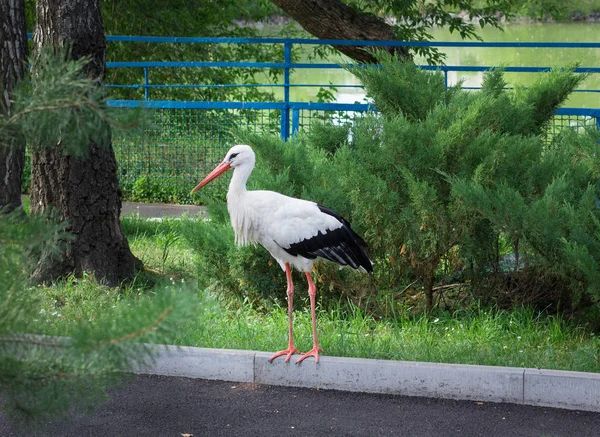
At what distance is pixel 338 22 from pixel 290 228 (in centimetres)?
753

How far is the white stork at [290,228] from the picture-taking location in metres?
5.68

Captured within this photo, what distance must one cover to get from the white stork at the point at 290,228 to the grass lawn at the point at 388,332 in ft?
1.26

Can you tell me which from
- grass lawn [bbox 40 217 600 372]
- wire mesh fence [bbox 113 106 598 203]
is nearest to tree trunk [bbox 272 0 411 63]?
wire mesh fence [bbox 113 106 598 203]

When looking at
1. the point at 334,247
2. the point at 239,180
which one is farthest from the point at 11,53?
the point at 334,247

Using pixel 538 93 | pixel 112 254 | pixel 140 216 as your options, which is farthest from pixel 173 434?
pixel 140 216

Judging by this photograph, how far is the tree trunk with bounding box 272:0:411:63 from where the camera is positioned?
489 inches

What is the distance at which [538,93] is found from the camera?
7.43 m

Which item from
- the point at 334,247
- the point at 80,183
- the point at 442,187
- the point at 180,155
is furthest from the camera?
the point at 180,155

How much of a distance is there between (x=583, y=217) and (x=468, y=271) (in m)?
1.18

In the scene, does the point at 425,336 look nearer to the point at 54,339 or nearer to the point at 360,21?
the point at 54,339

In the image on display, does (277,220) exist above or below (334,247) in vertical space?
above

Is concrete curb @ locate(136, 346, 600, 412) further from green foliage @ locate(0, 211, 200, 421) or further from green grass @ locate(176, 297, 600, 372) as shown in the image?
green foliage @ locate(0, 211, 200, 421)

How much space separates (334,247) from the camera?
5.77 meters

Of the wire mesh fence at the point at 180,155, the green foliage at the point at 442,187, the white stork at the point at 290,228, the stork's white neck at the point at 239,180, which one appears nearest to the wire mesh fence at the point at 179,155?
the wire mesh fence at the point at 180,155
